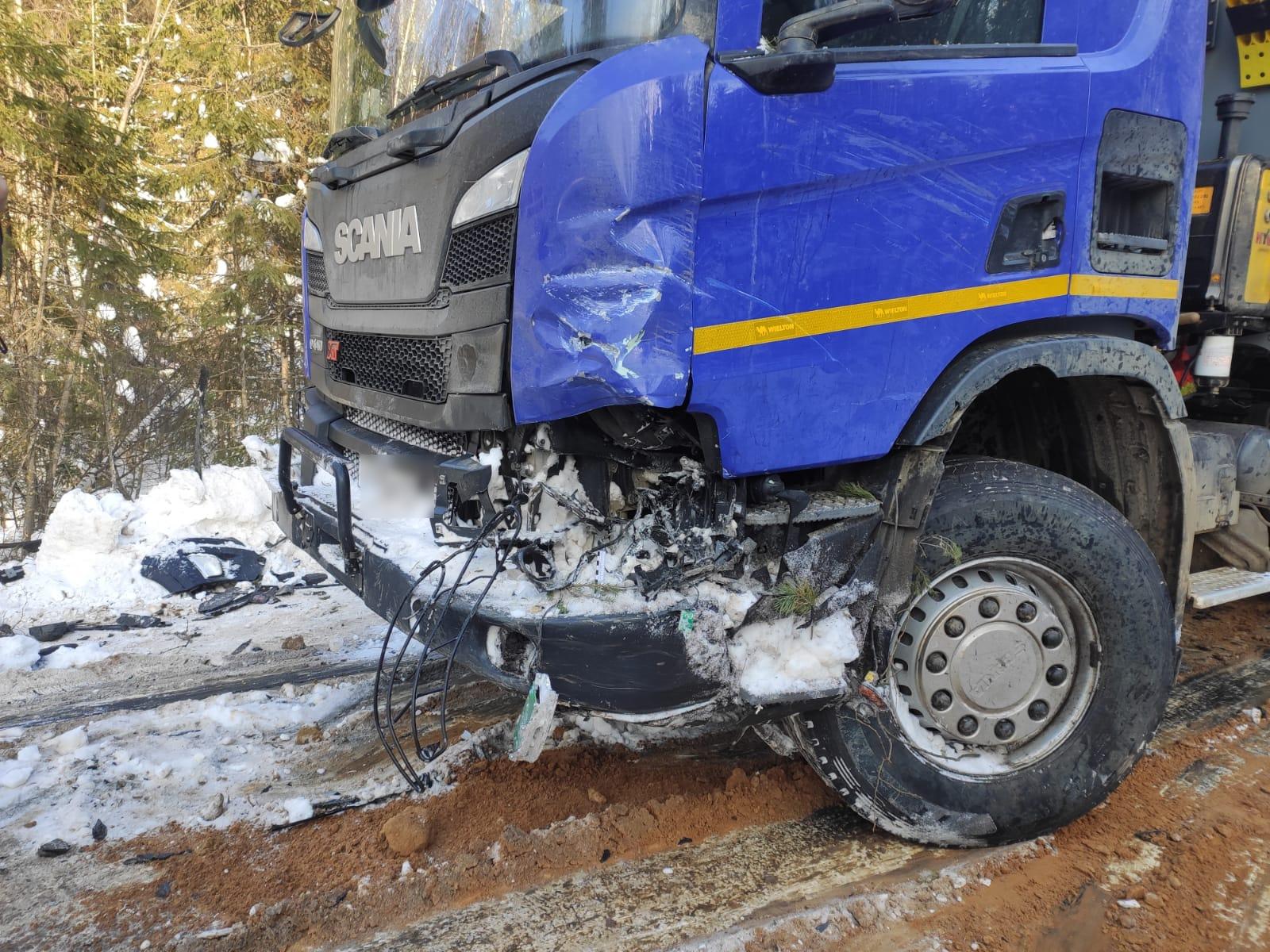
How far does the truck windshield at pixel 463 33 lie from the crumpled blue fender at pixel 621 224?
0.49ft

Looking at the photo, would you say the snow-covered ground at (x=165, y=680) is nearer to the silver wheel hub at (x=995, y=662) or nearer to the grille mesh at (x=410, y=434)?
the grille mesh at (x=410, y=434)

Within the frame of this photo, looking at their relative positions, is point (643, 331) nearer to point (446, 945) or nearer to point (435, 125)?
point (435, 125)

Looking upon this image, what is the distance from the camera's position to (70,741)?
329 centimetres

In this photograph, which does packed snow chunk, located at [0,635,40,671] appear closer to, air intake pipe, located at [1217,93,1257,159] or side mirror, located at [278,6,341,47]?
side mirror, located at [278,6,341,47]

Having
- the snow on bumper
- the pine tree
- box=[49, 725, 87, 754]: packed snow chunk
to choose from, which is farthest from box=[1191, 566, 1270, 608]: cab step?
the pine tree

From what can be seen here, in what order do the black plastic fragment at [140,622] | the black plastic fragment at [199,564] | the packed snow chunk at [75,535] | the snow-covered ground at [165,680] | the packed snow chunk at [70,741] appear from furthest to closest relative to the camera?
1. the packed snow chunk at [75,535]
2. the black plastic fragment at [199,564]
3. the black plastic fragment at [140,622]
4. the packed snow chunk at [70,741]
5. the snow-covered ground at [165,680]

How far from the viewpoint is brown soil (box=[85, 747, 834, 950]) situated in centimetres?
238

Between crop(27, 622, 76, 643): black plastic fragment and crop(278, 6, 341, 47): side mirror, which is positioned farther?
crop(27, 622, 76, 643): black plastic fragment

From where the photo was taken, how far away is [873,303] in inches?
90.8

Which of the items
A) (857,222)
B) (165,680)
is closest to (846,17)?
(857,222)

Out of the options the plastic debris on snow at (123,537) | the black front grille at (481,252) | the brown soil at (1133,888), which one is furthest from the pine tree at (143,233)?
the brown soil at (1133,888)

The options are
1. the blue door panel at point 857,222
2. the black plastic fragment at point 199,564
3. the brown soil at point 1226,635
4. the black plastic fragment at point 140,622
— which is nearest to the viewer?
the blue door panel at point 857,222

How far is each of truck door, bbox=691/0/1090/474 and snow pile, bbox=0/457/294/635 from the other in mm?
4104

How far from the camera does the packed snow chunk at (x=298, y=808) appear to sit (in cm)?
283
